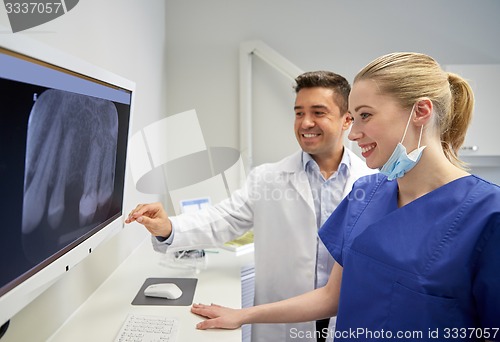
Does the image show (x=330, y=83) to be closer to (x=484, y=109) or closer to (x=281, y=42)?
(x=281, y=42)

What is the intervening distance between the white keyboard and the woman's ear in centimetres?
87

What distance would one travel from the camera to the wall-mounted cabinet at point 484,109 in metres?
2.50

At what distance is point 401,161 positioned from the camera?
0.94 metres

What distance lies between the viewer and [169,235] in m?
1.53

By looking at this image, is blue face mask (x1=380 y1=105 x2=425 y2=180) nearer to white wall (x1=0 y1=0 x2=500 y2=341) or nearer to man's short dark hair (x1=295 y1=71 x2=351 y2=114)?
man's short dark hair (x1=295 y1=71 x2=351 y2=114)

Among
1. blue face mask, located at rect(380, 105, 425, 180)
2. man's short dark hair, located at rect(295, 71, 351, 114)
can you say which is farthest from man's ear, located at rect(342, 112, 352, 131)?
blue face mask, located at rect(380, 105, 425, 180)

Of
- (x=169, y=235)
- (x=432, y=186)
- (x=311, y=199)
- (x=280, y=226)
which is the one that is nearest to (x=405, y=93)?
(x=432, y=186)

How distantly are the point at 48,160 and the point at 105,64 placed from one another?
0.86 metres

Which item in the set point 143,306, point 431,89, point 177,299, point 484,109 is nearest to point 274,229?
point 177,299

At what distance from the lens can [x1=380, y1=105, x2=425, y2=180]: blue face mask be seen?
36.4 inches

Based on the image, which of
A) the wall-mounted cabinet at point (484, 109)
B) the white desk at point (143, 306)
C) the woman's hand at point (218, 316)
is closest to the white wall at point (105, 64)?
the white desk at point (143, 306)

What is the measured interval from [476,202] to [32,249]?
0.94 metres

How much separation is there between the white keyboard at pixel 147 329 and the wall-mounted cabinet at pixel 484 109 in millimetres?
2262

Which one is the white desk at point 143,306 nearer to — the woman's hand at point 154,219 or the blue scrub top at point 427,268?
the woman's hand at point 154,219
